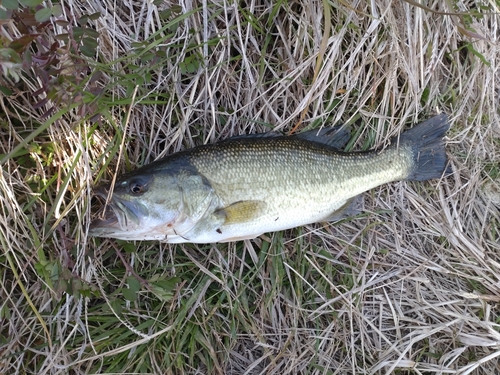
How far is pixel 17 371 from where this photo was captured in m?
2.69

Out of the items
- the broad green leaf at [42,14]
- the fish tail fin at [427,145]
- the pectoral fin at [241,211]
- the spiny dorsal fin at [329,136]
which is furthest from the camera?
the fish tail fin at [427,145]

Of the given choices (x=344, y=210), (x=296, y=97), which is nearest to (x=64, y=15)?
(x=296, y=97)

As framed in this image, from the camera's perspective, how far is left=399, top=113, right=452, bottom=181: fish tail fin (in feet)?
10.1

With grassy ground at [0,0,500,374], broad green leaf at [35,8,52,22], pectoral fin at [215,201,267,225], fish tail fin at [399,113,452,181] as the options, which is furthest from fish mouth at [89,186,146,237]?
fish tail fin at [399,113,452,181]

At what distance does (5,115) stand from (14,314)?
1.41m

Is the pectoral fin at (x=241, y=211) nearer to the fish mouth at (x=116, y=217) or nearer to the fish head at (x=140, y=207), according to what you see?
the fish head at (x=140, y=207)

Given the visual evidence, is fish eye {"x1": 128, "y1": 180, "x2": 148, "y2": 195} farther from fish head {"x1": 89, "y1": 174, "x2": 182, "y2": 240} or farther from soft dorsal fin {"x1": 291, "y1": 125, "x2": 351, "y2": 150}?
soft dorsal fin {"x1": 291, "y1": 125, "x2": 351, "y2": 150}

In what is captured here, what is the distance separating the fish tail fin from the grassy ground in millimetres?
125

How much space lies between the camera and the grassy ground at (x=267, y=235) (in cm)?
266

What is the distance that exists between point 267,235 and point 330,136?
92 centimetres

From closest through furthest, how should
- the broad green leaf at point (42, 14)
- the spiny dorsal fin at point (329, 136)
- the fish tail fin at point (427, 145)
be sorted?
the broad green leaf at point (42, 14) < the spiny dorsal fin at point (329, 136) < the fish tail fin at point (427, 145)

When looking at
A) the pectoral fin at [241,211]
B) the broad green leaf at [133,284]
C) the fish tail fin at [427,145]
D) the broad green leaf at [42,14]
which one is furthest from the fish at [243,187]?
the broad green leaf at [42,14]

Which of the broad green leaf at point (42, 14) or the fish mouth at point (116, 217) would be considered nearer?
the broad green leaf at point (42, 14)

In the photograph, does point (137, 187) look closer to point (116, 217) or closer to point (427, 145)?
point (116, 217)
